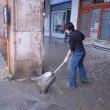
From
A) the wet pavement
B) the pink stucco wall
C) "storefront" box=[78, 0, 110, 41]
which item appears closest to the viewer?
the wet pavement

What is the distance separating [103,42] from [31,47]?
305 inches

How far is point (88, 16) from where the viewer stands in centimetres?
1352

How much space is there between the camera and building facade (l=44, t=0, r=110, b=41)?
12.1 meters

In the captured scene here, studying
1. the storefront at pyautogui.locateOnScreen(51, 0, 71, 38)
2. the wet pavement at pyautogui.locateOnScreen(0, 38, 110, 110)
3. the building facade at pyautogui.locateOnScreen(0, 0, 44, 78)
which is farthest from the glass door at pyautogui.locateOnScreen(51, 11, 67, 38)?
the wet pavement at pyautogui.locateOnScreen(0, 38, 110, 110)

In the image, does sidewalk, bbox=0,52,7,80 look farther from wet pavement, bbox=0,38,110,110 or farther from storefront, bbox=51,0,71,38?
storefront, bbox=51,0,71,38

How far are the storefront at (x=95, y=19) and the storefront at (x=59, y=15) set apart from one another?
2273 millimetres

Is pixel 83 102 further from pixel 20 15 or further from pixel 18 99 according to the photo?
pixel 20 15

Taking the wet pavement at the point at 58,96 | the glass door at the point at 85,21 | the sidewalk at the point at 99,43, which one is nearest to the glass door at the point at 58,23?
the glass door at the point at 85,21

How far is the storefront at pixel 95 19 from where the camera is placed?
12023 millimetres

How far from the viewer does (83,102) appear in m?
4.12

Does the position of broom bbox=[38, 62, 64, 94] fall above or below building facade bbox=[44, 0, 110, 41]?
below

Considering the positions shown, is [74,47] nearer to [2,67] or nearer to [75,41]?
[75,41]

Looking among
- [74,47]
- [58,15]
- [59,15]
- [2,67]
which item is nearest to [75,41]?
[74,47]

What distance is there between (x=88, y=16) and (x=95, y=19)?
0.78 meters
